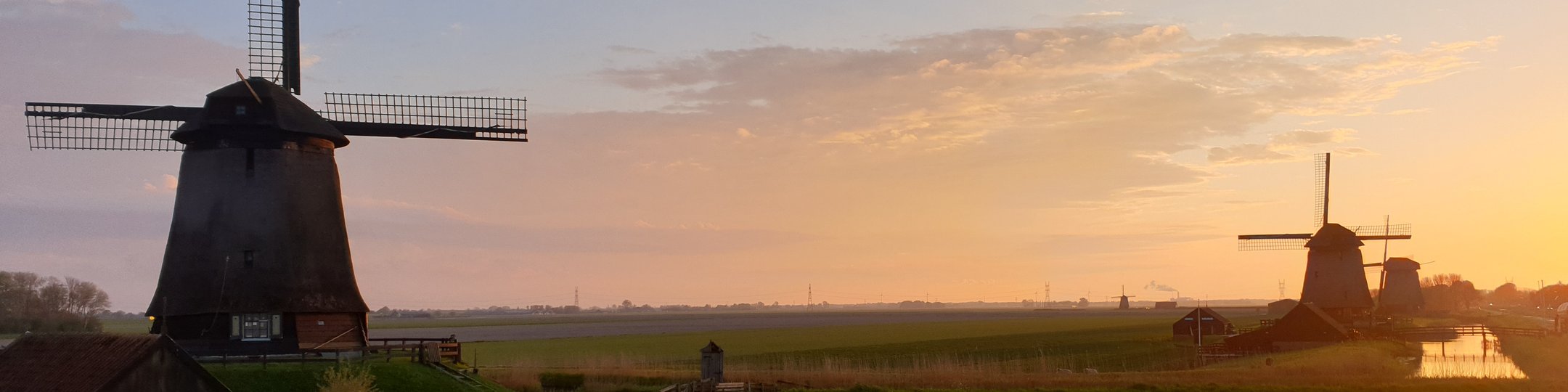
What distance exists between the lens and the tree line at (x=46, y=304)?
85.3 meters

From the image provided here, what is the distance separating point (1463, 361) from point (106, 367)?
5995 cm

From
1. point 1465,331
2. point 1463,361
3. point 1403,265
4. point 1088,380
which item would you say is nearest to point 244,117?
point 1088,380

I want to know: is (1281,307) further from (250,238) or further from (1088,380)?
(250,238)

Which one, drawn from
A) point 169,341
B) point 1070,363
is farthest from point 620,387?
point 1070,363

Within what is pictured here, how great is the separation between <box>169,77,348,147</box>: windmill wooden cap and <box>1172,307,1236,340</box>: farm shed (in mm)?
68314

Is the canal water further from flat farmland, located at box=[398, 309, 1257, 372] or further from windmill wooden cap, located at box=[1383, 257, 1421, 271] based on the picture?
windmill wooden cap, located at box=[1383, 257, 1421, 271]

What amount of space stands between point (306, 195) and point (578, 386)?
43.9 ft

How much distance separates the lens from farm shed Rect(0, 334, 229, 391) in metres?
26.7

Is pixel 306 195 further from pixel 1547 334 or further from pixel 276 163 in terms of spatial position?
pixel 1547 334

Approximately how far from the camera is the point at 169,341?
27.3 m

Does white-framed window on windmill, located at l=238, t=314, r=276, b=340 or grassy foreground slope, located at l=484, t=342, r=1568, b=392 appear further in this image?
grassy foreground slope, located at l=484, t=342, r=1568, b=392

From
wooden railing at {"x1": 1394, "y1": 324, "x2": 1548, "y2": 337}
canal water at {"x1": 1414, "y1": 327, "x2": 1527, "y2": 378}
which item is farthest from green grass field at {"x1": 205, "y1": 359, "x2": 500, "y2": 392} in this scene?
wooden railing at {"x1": 1394, "y1": 324, "x2": 1548, "y2": 337}

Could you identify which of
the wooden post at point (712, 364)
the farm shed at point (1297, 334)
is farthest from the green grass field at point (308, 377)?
the farm shed at point (1297, 334)

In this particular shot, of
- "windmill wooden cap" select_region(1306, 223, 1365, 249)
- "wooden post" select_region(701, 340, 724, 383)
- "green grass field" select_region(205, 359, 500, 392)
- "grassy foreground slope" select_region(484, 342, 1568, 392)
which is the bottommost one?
"grassy foreground slope" select_region(484, 342, 1568, 392)
